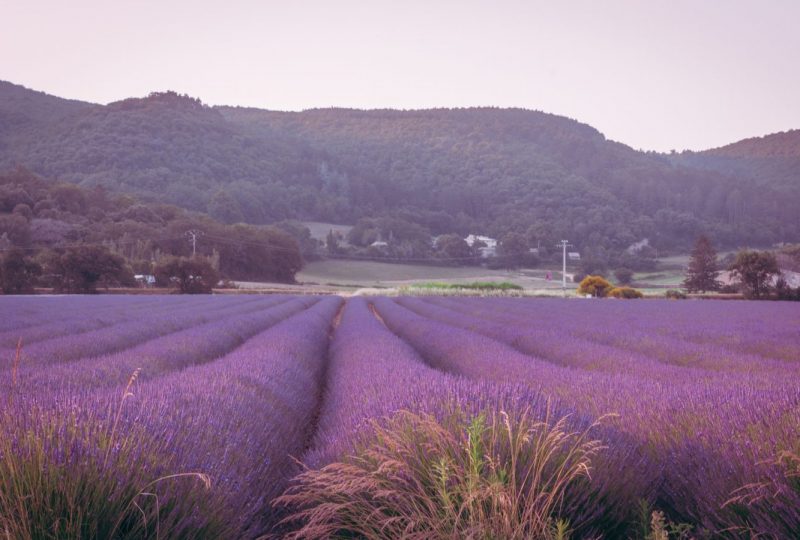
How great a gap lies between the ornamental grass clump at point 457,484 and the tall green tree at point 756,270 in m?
35.2

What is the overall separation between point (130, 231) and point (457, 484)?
197 ft

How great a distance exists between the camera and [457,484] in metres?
2.11

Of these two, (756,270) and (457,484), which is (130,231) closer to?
(756,270)

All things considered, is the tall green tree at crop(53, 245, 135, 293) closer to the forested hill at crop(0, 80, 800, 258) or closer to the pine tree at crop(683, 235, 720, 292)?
the pine tree at crop(683, 235, 720, 292)

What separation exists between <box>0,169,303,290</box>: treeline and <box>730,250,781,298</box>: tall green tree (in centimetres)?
3567

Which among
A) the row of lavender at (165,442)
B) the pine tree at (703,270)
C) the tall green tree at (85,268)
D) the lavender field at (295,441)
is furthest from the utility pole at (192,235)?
the row of lavender at (165,442)

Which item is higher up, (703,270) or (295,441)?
(703,270)

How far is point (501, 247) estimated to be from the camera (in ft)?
248

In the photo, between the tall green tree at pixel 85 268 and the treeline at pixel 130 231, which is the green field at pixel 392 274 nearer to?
the treeline at pixel 130 231

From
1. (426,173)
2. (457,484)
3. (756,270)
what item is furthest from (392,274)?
(457,484)

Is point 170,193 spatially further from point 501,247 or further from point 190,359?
point 190,359

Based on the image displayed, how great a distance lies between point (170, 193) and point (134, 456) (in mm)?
80419

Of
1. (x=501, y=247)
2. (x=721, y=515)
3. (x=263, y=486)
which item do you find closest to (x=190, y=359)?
(x=263, y=486)

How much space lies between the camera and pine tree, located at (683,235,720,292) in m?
43.9
